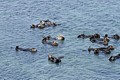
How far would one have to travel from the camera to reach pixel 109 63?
126 m

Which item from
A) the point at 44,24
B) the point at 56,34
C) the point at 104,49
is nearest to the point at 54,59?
the point at 104,49

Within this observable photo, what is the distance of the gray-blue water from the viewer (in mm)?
122688

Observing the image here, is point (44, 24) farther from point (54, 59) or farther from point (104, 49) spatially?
point (54, 59)

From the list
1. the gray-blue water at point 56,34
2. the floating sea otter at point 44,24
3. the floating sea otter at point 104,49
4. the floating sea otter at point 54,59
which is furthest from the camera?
the floating sea otter at point 44,24

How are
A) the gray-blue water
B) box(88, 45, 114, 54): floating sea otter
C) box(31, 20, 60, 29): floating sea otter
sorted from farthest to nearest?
box(31, 20, 60, 29): floating sea otter → box(88, 45, 114, 54): floating sea otter → the gray-blue water

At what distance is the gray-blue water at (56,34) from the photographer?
4830 inches

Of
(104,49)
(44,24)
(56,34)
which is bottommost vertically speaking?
(104,49)

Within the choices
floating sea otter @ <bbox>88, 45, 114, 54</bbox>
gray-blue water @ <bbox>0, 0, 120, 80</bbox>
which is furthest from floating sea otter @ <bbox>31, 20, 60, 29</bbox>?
floating sea otter @ <bbox>88, 45, 114, 54</bbox>

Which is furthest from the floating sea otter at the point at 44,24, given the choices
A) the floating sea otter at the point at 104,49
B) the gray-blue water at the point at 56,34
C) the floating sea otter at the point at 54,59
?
the floating sea otter at the point at 54,59

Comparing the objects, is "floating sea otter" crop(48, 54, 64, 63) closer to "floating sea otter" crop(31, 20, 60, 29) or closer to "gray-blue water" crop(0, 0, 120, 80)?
"gray-blue water" crop(0, 0, 120, 80)

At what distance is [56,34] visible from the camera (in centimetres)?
14338

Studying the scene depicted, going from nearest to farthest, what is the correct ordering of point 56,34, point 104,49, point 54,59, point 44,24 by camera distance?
point 54,59 → point 104,49 → point 56,34 → point 44,24

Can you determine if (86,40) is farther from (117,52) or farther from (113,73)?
(113,73)

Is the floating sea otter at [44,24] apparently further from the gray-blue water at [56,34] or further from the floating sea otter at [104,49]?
the floating sea otter at [104,49]
